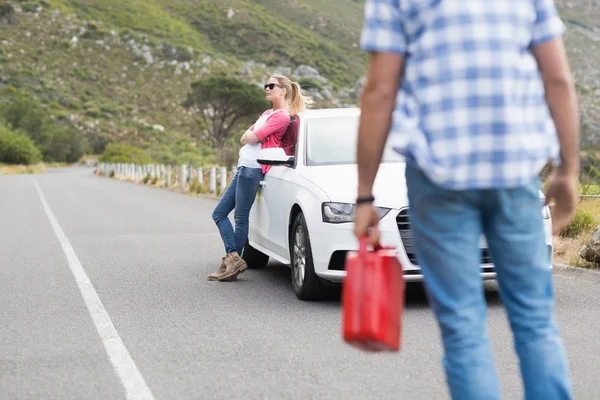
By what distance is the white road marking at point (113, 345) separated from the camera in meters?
4.74

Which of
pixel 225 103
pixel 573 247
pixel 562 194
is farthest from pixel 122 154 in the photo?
pixel 562 194

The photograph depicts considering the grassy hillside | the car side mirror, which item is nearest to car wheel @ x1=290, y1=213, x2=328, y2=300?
the car side mirror

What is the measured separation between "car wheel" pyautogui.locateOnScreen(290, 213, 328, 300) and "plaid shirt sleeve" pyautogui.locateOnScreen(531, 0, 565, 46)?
436 cm

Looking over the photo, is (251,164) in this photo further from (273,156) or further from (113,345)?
(113,345)

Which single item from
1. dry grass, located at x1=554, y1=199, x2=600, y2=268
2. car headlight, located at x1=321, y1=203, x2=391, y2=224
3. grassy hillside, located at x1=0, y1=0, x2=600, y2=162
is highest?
grassy hillside, located at x1=0, y1=0, x2=600, y2=162

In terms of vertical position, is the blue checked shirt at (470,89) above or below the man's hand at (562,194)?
above

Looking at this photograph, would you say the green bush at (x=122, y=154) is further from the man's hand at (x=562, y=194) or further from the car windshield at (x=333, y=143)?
the man's hand at (x=562, y=194)

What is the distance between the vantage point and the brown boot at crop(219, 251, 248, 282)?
343 inches

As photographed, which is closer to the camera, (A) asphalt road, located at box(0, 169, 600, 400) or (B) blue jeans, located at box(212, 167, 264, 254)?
(A) asphalt road, located at box(0, 169, 600, 400)

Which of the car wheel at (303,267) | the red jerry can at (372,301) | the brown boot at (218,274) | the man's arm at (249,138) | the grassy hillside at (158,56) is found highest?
the grassy hillside at (158,56)

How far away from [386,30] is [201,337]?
11.8ft

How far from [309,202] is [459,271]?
14.3 feet

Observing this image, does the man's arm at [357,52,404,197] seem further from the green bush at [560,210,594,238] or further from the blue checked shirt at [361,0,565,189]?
the green bush at [560,210,594,238]

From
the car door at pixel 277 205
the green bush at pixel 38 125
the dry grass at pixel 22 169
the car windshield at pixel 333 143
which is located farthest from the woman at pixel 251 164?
the green bush at pixel 38 125
